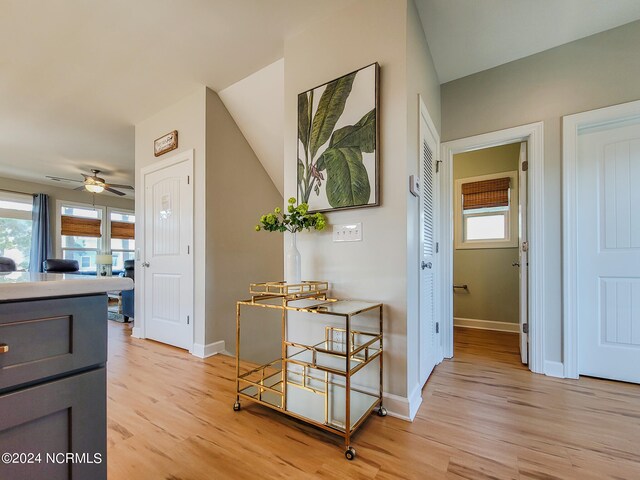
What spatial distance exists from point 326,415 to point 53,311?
126 centimetres

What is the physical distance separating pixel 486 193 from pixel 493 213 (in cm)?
27

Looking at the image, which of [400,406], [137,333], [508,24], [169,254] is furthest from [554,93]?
[137,333]

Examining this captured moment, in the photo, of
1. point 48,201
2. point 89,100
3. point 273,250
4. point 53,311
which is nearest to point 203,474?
point 53,311

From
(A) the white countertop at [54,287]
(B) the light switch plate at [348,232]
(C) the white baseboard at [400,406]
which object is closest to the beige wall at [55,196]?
(B) the light switch plate at [348,232]

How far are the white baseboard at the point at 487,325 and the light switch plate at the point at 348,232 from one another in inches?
108

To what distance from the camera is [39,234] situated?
5.99 metres

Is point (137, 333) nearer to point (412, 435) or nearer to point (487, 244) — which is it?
point (412, 435)

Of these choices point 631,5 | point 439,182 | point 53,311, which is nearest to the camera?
point 53,311

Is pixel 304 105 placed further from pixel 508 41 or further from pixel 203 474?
pixel 203 474

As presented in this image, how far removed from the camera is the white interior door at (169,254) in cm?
288

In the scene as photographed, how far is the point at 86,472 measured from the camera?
74cm

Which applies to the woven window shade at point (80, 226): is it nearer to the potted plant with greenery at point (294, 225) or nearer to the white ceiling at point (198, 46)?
the white ceiling at point (198, 46)

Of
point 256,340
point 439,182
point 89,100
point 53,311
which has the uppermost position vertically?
point 89,100

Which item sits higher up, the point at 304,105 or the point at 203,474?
the point at 304,105
